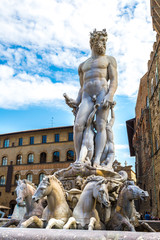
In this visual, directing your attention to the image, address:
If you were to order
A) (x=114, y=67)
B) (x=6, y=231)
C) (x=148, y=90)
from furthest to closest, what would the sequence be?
(x=148, y=90) < (x=114, y=67) < (x=6, y=231)

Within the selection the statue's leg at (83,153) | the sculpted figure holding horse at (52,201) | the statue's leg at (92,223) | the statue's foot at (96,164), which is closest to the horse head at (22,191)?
the sculpted figure holding horse at (52,201)

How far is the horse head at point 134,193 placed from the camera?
4891mm

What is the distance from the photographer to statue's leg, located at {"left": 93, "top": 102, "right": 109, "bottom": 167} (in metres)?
7.04

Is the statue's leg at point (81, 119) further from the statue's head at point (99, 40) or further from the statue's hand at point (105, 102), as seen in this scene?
the statue's head at point (99, 40)

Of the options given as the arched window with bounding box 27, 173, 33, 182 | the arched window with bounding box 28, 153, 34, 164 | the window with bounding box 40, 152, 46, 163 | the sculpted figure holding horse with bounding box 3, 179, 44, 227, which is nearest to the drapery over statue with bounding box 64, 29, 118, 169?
the sculpted figure holding horse with bounding box 3, 179, 44, 227

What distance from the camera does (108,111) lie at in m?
7.47

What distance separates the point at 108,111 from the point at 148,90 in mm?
28215

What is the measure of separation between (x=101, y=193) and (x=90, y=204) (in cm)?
37

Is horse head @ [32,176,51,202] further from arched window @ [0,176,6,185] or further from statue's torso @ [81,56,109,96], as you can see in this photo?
arched window @ [0,176,6,185]

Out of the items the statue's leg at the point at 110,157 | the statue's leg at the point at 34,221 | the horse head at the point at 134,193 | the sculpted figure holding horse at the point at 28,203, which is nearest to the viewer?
the statue's leg at the point at 34,221

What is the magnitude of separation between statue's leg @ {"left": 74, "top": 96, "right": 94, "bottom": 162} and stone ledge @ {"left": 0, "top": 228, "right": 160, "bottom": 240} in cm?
394

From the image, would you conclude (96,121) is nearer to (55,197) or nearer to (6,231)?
(55,197)

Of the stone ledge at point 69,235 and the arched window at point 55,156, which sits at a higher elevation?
the arched window at point 55,156

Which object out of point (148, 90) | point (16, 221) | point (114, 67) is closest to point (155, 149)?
point (148, 90)
